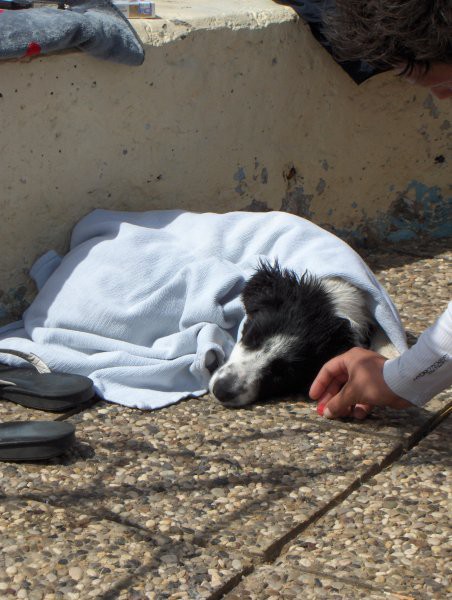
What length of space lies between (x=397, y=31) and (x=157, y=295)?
173 centimetres

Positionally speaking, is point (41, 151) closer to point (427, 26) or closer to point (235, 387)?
point (235, 387)

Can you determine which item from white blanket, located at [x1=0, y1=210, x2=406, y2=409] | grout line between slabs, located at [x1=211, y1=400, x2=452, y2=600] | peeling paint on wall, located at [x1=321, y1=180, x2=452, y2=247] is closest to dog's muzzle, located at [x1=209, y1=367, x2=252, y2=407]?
white blanket, located at [x1=0, y1=210, x2=406, y2=409]

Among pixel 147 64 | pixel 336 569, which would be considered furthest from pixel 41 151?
pixel 336 569

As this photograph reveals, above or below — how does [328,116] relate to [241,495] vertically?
above

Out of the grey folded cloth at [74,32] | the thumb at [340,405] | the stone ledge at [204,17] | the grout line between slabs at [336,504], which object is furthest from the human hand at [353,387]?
the stone ledge at [204,17]

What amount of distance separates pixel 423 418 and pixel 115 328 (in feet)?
4.00

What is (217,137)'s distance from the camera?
4793 mm

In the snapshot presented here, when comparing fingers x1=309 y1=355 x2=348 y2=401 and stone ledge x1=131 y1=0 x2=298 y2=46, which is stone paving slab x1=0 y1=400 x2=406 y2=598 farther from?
stone ledge x1=131 y1=0 x2=298 y2=46

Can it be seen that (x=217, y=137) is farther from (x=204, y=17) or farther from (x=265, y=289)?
(x=265, y=289)

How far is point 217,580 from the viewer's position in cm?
255

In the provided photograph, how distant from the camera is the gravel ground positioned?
2.56 meters

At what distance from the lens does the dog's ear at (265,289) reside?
388 centimetres

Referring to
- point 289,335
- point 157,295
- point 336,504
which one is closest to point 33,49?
point 157,295

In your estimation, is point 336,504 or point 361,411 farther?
point 361,411
